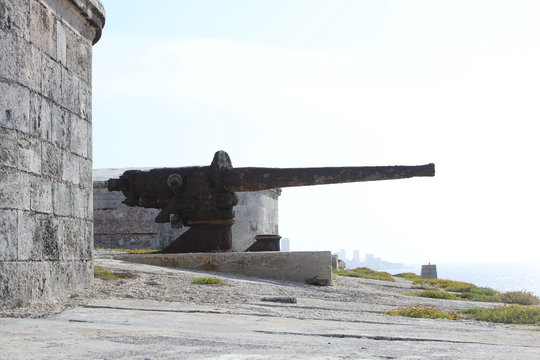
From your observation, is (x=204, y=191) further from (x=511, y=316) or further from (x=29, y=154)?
(x=29, y=154)

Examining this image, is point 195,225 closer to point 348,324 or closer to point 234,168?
point 234,168

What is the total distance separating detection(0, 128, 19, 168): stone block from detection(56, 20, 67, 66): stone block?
1187 millimetres

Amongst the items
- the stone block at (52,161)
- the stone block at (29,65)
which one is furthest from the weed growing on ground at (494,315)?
the stone block at (29,65)

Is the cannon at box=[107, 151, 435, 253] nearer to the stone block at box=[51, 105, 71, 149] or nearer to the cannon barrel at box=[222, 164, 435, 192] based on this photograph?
the cannon barrel at box=[222, 164, 435, 192]

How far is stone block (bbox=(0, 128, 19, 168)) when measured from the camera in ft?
17.4

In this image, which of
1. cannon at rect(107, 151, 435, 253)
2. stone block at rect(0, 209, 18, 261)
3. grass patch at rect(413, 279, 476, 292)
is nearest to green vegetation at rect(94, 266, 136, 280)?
stone block at rect(0, 209, 18, 261)

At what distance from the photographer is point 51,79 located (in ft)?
20.2

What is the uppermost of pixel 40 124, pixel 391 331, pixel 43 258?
pixel 40 124

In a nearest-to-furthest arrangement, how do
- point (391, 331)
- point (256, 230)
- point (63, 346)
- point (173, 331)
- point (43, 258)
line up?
point (63, 346)
point (173, 331)
point (391, 331)
point (43, 258)
point (256, 230)

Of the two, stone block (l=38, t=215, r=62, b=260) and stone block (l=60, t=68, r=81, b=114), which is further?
stone block (l=60, t=68, r=81, b=114)

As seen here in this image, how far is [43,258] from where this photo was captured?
5.89 meters

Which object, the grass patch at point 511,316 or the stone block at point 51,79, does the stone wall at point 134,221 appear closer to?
the grass patch at point 511,316

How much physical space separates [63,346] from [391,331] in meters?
2.26

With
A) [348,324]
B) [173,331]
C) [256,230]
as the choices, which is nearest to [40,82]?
[173,331]
